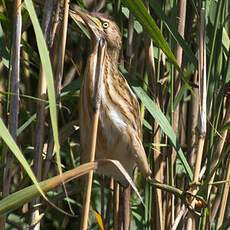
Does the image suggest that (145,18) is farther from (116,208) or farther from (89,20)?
(116,208)

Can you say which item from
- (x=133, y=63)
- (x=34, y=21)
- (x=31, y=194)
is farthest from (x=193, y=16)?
(x=31, y=194)

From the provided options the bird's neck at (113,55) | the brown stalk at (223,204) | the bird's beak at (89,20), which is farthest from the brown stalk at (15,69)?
the brown stalk at (223,204)

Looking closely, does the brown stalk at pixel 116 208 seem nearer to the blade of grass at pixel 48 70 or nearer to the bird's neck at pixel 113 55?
the bird's neck at pixel 113 55

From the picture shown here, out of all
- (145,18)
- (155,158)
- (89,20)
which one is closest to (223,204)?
(155,158)

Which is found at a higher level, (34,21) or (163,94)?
(34,21)

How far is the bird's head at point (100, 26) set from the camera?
1.72 metres

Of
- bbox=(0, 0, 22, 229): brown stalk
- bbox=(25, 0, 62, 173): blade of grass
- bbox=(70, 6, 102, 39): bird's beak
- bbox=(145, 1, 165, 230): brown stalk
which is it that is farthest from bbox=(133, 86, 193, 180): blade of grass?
bbox=(25, 0, 62, 173): blade of grass

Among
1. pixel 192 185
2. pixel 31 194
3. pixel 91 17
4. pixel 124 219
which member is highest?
pixel 91 17

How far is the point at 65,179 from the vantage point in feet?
3.67

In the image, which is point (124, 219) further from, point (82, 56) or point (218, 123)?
point (82, 56)

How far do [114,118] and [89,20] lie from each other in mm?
264

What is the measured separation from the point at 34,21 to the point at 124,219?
0.87 m

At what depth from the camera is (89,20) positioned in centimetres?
174

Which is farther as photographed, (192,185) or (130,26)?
(130,26)
